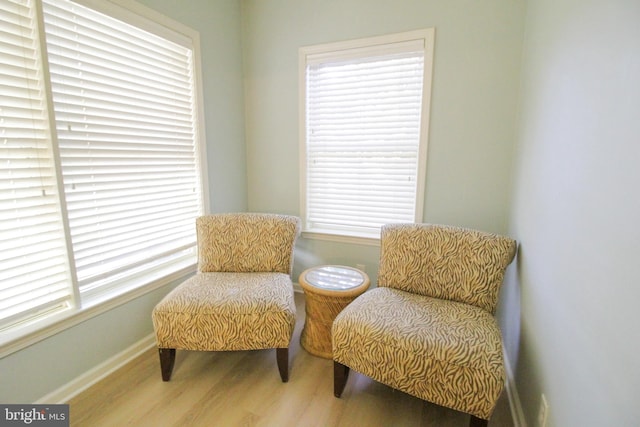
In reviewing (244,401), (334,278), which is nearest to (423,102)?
(334,278)

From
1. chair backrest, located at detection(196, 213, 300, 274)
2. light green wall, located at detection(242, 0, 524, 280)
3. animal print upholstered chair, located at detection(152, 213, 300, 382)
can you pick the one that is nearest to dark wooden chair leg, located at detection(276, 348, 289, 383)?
animal print upholstered chair, located at detection(152, 213, 300, 382)

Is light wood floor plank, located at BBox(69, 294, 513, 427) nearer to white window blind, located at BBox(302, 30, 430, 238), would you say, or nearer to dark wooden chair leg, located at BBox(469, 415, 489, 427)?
dark wooden chair leg, located at BBox(469, 415, 489, 427)

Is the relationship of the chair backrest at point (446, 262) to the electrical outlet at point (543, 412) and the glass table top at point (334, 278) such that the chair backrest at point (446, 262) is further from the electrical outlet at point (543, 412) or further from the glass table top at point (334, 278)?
the electrical outlet at point (543, 412)

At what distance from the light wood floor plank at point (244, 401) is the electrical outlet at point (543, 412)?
355 mm

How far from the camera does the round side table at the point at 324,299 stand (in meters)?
1.80

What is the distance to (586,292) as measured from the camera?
87 cm

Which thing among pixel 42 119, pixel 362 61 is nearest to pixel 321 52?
pixel 362 61

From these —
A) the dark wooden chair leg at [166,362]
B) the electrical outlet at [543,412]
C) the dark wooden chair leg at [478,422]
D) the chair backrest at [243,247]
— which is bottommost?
the dark wooden chair leg at [166,362]

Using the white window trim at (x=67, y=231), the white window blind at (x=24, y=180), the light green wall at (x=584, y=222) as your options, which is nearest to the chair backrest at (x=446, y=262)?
the light green wall at (x=584, y=222)

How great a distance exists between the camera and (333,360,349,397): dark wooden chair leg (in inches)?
61.0

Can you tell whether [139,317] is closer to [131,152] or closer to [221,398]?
[221,398]

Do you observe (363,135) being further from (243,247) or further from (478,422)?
(478,422)

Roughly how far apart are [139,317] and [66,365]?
0.43 m

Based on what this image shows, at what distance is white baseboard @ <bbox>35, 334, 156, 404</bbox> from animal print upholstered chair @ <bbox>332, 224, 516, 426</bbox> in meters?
1.30
